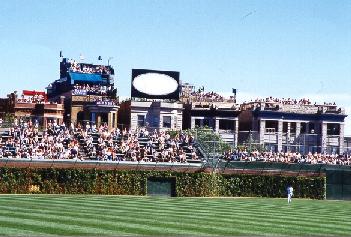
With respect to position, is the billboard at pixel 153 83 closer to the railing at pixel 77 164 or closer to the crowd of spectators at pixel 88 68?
the railing at pixel 77 164

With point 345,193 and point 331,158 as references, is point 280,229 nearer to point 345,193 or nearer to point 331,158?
point 345,193

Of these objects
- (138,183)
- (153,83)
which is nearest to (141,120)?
(153,83)

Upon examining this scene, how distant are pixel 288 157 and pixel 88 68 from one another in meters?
56.3

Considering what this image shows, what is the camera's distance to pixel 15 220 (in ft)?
76.4

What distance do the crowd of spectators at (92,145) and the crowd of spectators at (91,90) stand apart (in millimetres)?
35925

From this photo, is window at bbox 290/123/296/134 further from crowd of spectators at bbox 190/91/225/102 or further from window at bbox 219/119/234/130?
crowd of spectators at bbox 190/91/225/102

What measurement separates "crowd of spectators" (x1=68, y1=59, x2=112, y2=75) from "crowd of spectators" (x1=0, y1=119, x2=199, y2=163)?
52898 millimetres

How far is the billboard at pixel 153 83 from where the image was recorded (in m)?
79.1

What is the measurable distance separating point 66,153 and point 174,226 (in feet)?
99.3

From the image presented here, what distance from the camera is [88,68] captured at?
114 meters

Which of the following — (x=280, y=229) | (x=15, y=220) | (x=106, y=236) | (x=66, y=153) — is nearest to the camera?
(x=106, y=236)

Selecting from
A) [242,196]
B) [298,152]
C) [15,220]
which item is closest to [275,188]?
[242,196]

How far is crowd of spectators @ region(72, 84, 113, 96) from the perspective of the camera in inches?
3789

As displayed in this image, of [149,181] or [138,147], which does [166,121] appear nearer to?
[138,147]
